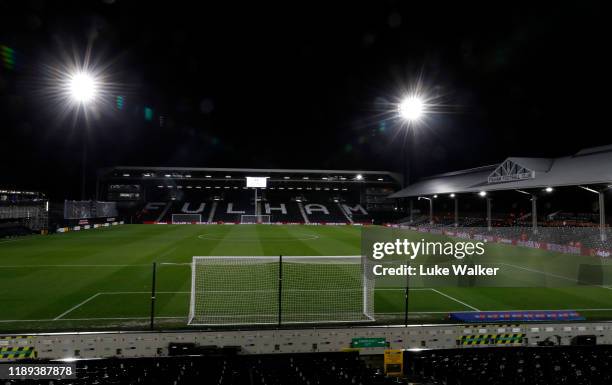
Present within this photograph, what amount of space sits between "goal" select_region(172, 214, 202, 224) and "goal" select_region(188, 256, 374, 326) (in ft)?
140

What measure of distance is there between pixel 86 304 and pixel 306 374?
862cm

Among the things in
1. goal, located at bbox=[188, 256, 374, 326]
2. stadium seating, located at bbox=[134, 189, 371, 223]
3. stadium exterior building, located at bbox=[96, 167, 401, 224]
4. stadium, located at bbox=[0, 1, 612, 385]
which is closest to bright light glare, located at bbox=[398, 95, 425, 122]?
stadium, located at bbox=[0, 1, 612, 385]

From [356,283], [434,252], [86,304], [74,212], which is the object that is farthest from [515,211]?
[74,212]

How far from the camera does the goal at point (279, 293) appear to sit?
9391 mm

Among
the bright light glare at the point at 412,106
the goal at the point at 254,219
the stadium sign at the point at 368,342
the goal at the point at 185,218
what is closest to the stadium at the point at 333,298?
the stadium sign at the point at 368,342

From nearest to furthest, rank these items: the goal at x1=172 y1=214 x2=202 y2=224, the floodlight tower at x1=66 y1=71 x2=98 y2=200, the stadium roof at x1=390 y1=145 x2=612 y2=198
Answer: the stadium roof at x1=390 y1=145 x2=612 y2=198 < the floodlight tower at x1=66 y1=71 x2=98 y2=200 < the goal at x1=172 y1=214 x2=202 y2=224

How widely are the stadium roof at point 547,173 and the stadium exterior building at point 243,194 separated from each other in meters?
25.7

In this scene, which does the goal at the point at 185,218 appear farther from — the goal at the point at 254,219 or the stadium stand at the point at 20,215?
the stadium stand at the point at 20,215

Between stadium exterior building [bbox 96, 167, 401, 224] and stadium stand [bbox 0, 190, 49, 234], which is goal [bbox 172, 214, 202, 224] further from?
stadium stand [bbox 0, 190, 49, 234]

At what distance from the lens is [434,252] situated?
7402 millimetres

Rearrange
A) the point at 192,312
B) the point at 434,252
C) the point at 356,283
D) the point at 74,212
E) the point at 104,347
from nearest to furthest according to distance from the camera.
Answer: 1. the point at 104,347
2. the point at 434,252
3. the point at 192,312
4. the point at 356,283
5. the point at 74,212

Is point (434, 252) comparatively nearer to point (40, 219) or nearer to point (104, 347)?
point (104, 347)

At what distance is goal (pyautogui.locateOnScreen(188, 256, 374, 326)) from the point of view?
30.8 feet

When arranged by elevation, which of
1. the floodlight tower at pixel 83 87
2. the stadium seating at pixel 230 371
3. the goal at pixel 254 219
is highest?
the floodlight tower at pixel 83 87
